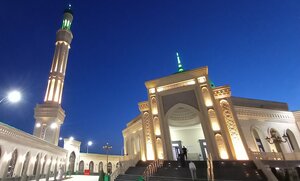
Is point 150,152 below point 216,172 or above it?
above

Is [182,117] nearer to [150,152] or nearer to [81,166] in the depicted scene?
[150,152]

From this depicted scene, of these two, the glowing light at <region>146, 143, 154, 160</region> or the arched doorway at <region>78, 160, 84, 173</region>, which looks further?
the arched doorway at <region>78, 160, 84, 173</region>

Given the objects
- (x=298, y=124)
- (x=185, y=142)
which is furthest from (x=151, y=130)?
(x=298, y=124)

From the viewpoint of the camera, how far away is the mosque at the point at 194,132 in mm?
14727

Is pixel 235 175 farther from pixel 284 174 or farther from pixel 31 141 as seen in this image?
pixel 31 141

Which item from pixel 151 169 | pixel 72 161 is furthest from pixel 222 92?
pixel 72 161

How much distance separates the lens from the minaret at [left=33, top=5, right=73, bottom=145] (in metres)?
28.3

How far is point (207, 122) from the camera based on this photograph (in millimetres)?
17250

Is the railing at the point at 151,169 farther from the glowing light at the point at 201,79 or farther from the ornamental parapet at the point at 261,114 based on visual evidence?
the ornamental parapet at the point at 261,114

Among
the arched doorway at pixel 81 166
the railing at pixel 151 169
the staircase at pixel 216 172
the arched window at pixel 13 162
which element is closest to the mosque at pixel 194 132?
the arched window at pixel 13 162

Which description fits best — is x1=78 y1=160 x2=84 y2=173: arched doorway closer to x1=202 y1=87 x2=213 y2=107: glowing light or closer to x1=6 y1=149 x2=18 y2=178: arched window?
x1=6 y1=149 x2=18 y2=178: arched window

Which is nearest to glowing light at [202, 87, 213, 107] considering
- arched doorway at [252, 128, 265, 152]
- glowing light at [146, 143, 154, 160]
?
arched doorway at [252, 128, 265, 152]

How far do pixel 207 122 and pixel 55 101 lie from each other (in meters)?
26.3

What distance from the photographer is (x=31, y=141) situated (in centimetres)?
1598
